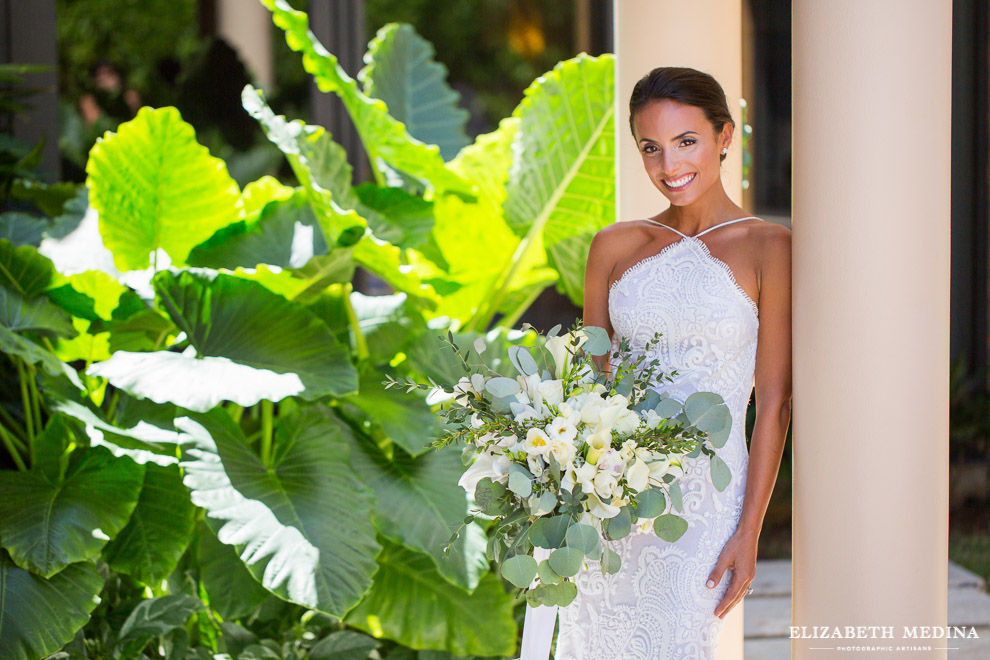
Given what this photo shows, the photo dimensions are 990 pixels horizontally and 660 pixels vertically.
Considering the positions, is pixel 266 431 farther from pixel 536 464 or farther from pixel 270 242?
pixel 536 464

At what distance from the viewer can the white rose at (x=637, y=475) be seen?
1365mm

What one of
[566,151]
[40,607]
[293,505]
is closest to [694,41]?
[566,151]

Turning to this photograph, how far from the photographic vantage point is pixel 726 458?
5.39 ft

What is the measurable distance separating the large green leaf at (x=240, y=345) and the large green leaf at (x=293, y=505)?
0.15 m

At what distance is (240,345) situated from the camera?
2426mm

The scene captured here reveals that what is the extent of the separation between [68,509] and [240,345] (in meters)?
0.54

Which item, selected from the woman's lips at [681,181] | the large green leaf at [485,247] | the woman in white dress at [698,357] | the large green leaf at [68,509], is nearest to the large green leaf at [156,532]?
the large green leaf at [68,509]

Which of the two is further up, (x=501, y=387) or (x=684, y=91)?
(x=684, y=91)

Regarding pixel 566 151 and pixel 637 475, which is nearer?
pixel 637 475

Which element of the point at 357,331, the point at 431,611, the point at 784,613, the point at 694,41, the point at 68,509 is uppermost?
the point at 694,41

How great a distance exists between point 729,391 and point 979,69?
13.7 ft

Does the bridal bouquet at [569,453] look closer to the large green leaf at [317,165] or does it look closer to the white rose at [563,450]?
the white rose at [563,450]

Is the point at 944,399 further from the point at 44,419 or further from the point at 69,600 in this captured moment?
the point at 44,419

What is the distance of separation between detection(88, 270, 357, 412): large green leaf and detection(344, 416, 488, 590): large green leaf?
0.33 meters
